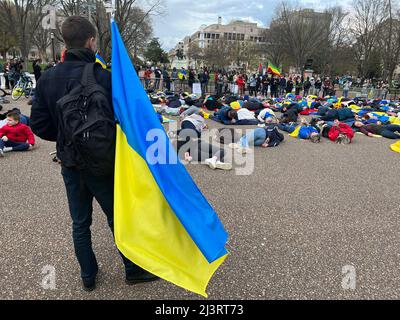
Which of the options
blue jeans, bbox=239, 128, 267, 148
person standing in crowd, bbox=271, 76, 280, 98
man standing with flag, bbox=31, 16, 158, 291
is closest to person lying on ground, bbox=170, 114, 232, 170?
blue jeans, bbox=239, 128, 267, 148

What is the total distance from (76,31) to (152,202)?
4.27 feet

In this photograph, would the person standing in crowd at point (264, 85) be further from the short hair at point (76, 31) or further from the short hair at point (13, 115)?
the short hair at point (76, 31)

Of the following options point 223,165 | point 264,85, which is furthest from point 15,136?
point 264,85

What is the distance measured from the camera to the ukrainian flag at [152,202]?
2125mm

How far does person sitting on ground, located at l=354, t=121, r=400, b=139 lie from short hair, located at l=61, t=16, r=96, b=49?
1056 cm

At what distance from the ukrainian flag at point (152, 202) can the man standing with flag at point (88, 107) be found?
11 centimetres

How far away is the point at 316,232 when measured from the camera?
149 inches

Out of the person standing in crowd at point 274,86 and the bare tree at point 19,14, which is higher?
the bare tree at point 19,14

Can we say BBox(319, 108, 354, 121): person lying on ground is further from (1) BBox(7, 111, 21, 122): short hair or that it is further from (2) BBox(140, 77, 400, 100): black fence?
(2) BBox(140, 77, 400, 100): black fence

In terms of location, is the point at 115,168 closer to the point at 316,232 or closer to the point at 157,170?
the point at 157,170

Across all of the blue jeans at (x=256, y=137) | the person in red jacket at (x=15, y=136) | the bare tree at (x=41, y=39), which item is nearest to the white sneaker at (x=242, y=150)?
the blue jeans at (x=256, y=137)

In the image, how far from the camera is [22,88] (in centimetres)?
1504

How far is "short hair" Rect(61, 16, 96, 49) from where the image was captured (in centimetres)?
211

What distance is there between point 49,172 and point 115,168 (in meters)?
4.23
